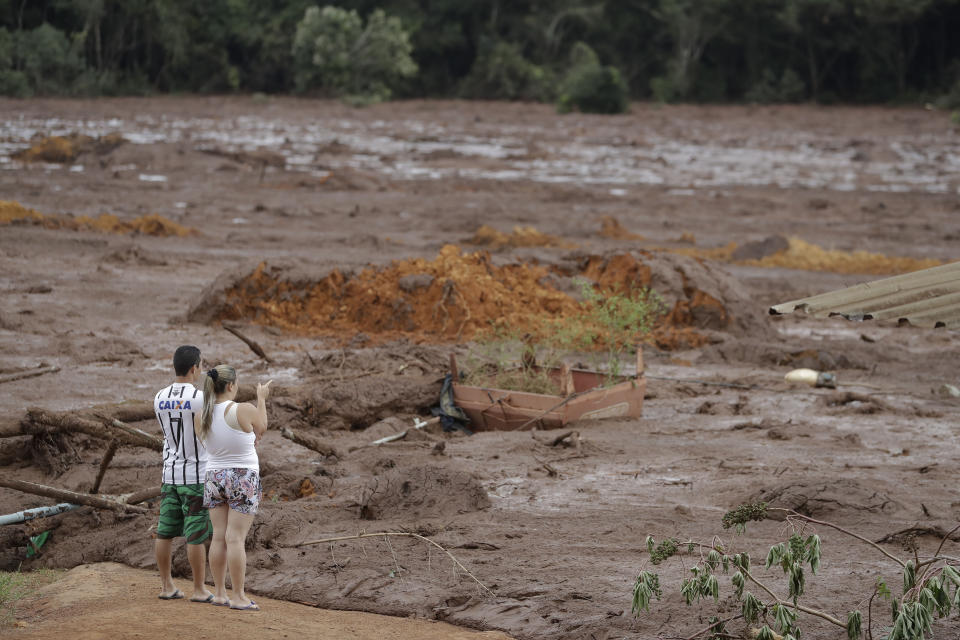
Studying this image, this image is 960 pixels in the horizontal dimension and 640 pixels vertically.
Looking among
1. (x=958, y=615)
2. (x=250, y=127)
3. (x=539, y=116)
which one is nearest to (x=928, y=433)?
(x=958, y=615)

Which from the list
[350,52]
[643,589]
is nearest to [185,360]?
[643,589]

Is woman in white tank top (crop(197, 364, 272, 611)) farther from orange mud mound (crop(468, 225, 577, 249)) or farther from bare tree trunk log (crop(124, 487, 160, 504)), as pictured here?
orange mud mound (crop(468, 225, 577, 249))

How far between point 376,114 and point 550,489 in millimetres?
44419

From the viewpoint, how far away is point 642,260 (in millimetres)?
15078

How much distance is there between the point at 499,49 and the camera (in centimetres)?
6069

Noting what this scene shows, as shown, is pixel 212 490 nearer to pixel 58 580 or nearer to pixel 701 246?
pixel 58 580

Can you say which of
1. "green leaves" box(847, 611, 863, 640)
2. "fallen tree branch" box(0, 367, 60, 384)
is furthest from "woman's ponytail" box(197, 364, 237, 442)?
"fallen tree branch" box(0, 367, 60, 384)

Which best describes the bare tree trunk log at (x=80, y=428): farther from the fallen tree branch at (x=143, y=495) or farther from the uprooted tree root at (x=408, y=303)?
the uprooted tree root at (x=408, y=303)

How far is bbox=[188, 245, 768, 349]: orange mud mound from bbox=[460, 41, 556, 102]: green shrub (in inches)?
1826

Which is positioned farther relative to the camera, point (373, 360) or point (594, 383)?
point (373, 360)

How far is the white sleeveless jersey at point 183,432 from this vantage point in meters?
5.57

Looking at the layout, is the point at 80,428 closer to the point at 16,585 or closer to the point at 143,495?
the point at 143,495

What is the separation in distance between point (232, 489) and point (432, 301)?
8.34 metres

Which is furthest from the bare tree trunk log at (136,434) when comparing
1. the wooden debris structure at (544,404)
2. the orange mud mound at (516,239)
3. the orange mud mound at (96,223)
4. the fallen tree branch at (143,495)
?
the orange mud mound at (96,223)
